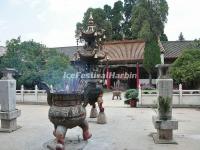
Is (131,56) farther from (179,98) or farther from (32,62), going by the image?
(179,98)

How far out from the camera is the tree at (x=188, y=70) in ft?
65.8

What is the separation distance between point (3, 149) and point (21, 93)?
12.5 metres

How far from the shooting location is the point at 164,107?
841cm

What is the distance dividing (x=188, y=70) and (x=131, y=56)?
1107cm

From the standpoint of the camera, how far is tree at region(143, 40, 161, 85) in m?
28.3

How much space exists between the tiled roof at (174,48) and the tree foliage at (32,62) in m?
10.8

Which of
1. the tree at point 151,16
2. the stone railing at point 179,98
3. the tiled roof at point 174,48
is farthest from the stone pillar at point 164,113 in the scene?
the tiled roof at point 174,48

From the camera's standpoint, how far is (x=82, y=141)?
8.42 metres

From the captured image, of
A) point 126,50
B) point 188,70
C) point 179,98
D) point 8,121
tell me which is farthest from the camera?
point 126,50

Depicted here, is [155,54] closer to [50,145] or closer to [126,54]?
[126,54]

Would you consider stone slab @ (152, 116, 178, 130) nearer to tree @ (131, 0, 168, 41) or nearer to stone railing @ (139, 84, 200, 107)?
stone railing @ (139, 84, 200, 107)

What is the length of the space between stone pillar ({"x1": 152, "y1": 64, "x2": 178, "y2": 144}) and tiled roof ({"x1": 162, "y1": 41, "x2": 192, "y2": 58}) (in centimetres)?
2167

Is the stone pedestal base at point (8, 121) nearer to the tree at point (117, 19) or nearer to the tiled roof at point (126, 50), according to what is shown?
the tiled roof at point (126, 50)

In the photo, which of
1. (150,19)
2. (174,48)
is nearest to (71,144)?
(150,19)
